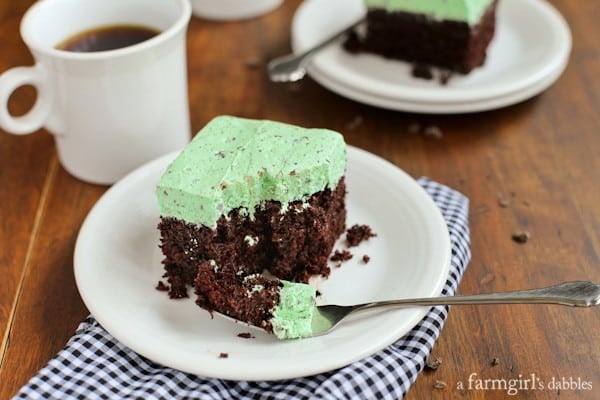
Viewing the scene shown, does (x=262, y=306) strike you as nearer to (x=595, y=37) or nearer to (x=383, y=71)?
(x=383, y=71)

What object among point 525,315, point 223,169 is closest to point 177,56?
point 223,169

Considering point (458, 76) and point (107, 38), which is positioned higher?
point (107, 38)

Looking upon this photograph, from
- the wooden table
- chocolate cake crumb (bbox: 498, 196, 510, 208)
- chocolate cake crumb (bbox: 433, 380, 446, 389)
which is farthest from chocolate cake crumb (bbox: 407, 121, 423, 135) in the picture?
chocolate cake crumb (bbox: 433, 380, 446, 389)

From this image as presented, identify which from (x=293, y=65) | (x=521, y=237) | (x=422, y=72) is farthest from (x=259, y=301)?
(x=422, y=72)

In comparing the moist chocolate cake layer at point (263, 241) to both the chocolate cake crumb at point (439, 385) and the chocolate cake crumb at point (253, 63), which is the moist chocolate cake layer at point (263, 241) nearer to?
the chocolate cake crumb at point (439, 385)

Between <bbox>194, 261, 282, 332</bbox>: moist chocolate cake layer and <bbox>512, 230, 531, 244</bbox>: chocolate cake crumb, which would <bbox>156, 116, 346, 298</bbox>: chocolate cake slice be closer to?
<bbox>194, 261, 282, 332</bbox>: moist chocolate cake layer

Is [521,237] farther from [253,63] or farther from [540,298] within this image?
[253,63]
